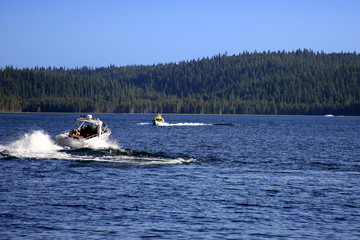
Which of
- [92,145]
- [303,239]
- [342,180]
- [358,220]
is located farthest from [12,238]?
[92,145]

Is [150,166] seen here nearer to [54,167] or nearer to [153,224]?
[54,167]

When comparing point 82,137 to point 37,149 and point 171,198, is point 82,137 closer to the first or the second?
point 37,149

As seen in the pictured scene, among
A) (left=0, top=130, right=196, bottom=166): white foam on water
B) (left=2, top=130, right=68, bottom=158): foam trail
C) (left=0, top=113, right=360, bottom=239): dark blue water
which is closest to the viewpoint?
(left=0, top=113, right=360, bottom=239): dark blue water

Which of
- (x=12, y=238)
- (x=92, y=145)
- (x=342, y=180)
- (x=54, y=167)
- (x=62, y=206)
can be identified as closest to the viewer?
(x=12, y=238)

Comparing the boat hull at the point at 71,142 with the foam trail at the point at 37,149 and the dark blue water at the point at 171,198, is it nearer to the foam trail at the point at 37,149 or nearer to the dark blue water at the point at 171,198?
the foam trail at the point at 37,149

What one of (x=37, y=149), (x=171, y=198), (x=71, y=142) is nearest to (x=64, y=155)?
(x=71, y=142)

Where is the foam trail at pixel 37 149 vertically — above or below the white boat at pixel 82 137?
below

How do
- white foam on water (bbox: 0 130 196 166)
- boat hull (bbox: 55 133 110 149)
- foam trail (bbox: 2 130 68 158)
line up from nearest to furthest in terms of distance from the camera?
1. white foam on water (bbox: 0 130 196 166)
2. foam trail (bbox: 2 130 68 158)
3. boat hull (bbox: 55 133 110 149)

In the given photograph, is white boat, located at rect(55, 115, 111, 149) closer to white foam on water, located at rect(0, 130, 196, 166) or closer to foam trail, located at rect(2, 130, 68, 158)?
white foam on water, located at rect(0, 130, 196, 166)

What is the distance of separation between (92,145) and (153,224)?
91.7 feet

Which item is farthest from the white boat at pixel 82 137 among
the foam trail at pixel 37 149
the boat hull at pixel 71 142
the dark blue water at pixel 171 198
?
the dark blue water at pixel 171 198

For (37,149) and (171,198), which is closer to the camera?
(171,198)

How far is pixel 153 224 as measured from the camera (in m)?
20.3

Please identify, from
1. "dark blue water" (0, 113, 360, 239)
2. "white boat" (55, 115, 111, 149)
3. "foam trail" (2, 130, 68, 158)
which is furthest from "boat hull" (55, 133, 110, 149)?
"dark blue water" (0, 113, 360, 239)
